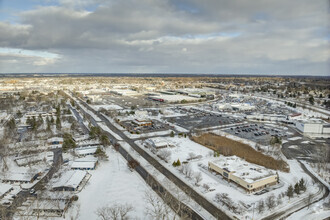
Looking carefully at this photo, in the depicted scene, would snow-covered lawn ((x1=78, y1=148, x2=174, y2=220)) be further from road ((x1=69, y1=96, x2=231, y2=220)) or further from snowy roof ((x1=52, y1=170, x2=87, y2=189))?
road ((x1=69, y1=96, x2=231, y2=220))

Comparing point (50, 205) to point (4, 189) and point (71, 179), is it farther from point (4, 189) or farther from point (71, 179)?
point (4, 189)

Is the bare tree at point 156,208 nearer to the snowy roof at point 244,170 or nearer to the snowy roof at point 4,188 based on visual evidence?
the snowy roof at point 244,170

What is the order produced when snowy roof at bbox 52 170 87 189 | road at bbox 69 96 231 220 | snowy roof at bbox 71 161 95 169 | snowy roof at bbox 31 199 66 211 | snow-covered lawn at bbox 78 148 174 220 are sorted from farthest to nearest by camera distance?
snowy roof at bbox 71 161 95 169 < snowy roof at bbox 52 170 87 189 < snow-covered lawn at bbox 78 148 174 220 < road at bbox 69 96 231 220 < snowy roof at bbox 31 199 66 211

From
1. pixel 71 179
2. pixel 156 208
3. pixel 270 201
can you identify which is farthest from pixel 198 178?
pixel 71 179

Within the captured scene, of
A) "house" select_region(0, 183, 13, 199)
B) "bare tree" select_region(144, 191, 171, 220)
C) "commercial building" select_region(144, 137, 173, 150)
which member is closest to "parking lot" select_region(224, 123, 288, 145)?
"commercial building" select_region(144, 137, 173, 150)

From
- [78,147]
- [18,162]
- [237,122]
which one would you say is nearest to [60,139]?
[78,147]

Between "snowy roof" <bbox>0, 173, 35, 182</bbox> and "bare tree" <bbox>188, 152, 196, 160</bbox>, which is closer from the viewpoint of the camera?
"snowy roof" <bbox>0, 173, 35, 182</bbox>

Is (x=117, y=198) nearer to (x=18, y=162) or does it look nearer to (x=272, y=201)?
(x=272, y=201)
